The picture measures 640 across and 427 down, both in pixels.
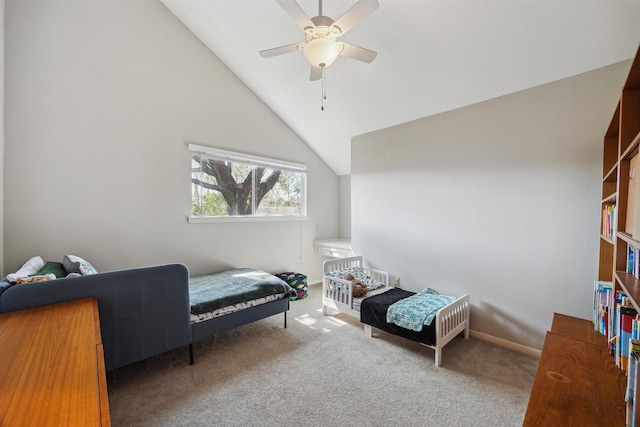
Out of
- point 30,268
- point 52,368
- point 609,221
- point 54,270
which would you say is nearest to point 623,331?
point 609,221

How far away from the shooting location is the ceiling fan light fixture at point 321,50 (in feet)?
5.48

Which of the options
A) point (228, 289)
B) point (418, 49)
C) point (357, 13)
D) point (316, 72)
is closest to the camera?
point (357, 13)

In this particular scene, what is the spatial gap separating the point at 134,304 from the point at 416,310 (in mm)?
2140

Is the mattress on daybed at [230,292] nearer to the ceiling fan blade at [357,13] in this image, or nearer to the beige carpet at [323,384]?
the beige carpet at [323,384]

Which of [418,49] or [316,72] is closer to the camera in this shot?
[316,72]

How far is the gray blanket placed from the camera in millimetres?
2262

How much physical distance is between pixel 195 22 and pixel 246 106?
993mm

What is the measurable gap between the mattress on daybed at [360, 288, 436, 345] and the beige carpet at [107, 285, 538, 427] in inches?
7.1

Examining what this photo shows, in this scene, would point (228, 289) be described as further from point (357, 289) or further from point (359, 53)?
point (359, 53)

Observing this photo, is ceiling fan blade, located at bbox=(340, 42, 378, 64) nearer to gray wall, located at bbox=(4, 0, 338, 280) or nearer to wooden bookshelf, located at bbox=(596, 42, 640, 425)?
wooden bookshelf, located at bbox=(596, 42, 640, 425)

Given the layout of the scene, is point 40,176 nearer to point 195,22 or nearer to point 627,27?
point 195,22

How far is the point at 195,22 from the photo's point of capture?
114 inches

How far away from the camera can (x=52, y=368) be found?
0.98 meters

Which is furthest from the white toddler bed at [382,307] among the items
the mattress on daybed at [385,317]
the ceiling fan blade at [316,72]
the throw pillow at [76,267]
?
the throw pillow at [76,267]
